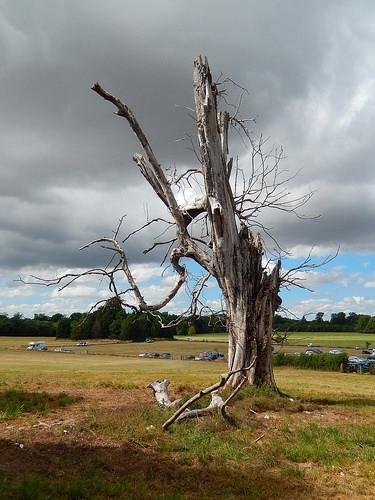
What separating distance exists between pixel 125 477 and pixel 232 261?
305 inches

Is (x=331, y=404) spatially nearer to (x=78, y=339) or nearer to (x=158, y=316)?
(x=158, y=316)

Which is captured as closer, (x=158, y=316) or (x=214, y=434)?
(x=214, y=434)

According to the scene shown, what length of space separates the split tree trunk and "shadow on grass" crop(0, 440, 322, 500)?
6.07 m

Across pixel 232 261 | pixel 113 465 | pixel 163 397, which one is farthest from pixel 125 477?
pixel 232 261

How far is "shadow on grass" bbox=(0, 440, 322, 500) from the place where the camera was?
6043 mm

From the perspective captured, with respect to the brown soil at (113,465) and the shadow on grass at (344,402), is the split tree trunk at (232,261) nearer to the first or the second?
the shadow on grass at (344,402)

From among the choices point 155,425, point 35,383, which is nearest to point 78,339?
point 35,383

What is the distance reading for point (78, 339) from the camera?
102812 mm

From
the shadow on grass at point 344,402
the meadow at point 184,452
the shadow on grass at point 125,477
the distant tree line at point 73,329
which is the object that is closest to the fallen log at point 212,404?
the meadow at point 184,452

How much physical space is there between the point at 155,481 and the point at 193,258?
342 inches

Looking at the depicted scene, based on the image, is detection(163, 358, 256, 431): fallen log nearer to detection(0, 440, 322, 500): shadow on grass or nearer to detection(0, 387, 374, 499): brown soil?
detection(0, 387, 374, 499): brown soil

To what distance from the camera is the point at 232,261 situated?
542 inches

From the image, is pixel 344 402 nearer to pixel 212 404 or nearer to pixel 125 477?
pixel 212 404

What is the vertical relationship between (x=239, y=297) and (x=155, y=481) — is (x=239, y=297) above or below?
above
